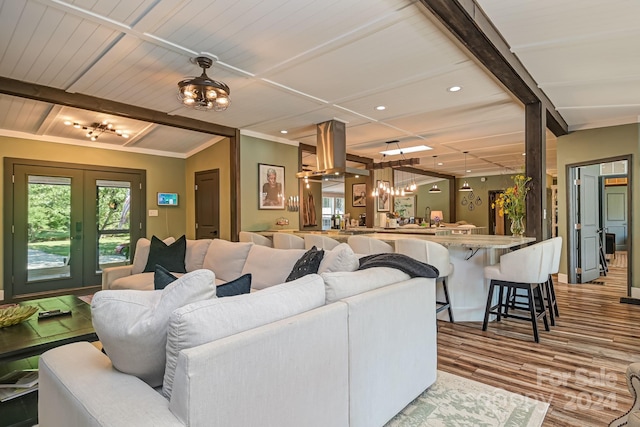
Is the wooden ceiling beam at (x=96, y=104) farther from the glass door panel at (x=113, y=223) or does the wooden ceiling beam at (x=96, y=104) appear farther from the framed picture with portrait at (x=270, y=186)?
the glass door panel at (x=113, y=223)

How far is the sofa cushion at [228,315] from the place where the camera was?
1205 mm

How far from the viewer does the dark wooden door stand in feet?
20.5

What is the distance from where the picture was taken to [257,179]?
6051 millimetres

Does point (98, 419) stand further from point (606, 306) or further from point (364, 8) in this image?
point (606, 306)

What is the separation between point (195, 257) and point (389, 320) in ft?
9.65

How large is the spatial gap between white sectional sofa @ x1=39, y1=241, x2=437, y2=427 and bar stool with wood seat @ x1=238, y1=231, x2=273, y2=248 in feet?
11.3

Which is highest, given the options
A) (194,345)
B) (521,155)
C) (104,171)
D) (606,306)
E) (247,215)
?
(521,155)

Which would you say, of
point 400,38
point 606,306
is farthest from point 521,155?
point 400,38

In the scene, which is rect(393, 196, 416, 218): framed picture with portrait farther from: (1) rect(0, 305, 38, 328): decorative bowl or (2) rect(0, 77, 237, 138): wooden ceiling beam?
(1) rect(0, 305, 38, 328): decorative bowl

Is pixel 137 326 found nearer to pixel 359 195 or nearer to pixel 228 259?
pixel 228 259

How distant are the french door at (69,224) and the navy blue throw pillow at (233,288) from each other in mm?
5482

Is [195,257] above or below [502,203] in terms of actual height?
below

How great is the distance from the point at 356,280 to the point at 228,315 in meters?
0.83

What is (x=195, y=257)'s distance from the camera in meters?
4.21
